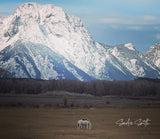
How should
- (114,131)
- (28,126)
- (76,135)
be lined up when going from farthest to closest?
(28,126), (114,131), (76,135)

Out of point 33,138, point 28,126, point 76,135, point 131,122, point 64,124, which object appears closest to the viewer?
point 33,138

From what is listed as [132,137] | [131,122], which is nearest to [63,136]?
[132,137]

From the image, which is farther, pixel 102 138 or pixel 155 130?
pixel 155 130

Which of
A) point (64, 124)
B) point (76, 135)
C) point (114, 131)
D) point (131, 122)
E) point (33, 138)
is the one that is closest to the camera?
point (33, 138)

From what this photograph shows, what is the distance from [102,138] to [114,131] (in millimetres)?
8154

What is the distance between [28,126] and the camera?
193 ft

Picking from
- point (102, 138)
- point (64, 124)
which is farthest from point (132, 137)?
point (64, 124)

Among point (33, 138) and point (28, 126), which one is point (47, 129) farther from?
point (33, 138)

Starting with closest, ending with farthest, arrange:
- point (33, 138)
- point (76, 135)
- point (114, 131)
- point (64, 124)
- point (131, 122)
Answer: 1. point (33, 138)
2. point (76, 135)
3. point (114, 131)
4. point (64, 124)
5. point (131, 122)

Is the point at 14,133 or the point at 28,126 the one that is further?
the point at 28,126

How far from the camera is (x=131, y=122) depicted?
6706 centimetres

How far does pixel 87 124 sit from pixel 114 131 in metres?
3.98

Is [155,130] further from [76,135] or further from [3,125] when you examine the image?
[3,125]

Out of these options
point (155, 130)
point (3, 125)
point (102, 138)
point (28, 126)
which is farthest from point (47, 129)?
point (155, 130)
